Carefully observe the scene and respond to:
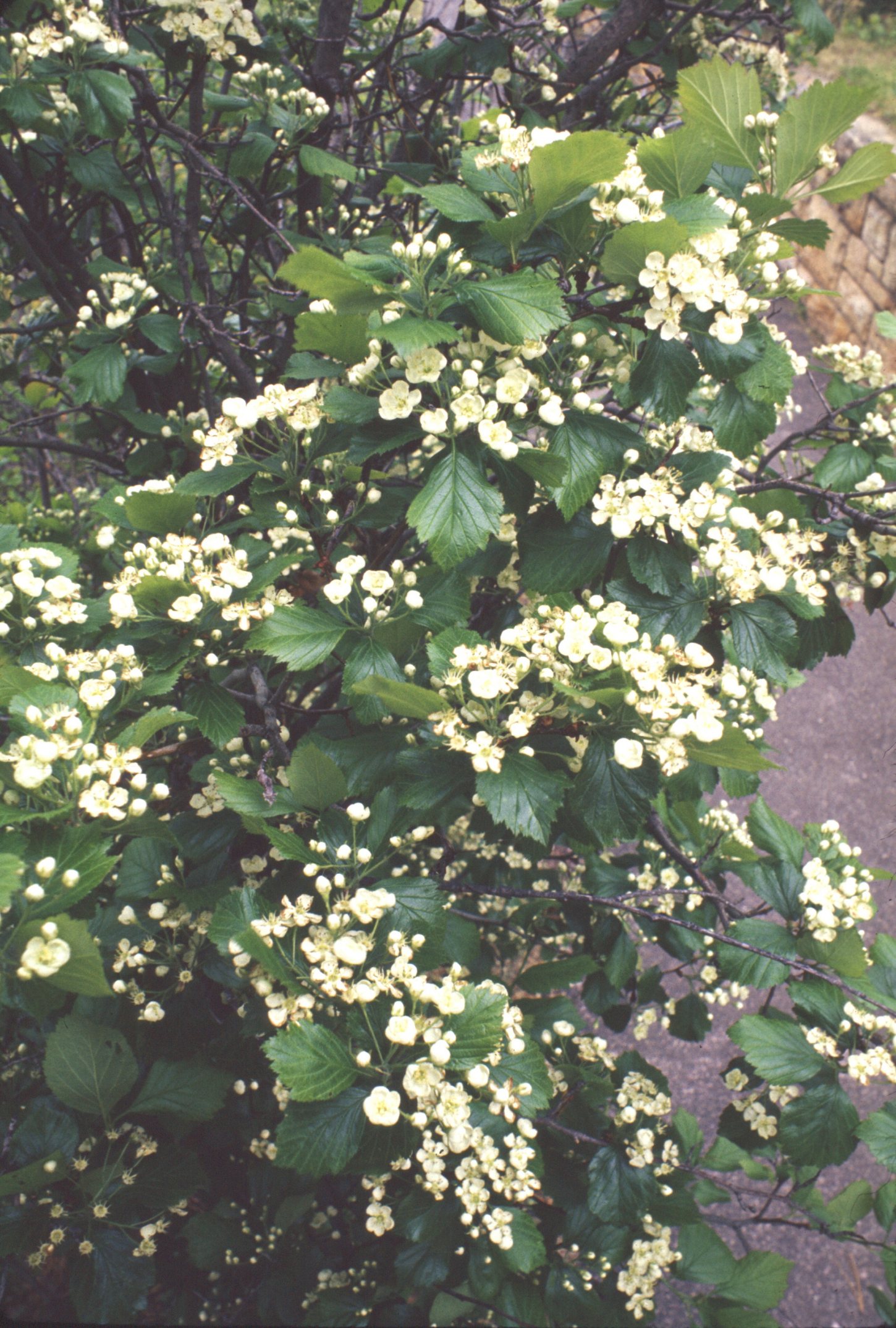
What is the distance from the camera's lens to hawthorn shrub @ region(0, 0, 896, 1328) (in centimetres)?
135

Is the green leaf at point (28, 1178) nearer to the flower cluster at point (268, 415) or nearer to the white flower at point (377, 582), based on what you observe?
the white flower at point (377, 582)

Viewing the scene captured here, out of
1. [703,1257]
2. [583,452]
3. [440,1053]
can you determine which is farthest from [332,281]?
[703,1257]

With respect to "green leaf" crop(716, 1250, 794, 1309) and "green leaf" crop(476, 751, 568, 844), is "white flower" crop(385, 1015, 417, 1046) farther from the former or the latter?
"green leaf" crop(716, 1250, 794, 1309)

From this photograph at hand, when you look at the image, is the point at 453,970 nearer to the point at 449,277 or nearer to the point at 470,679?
the point at 470,679

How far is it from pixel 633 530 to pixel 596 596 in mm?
171

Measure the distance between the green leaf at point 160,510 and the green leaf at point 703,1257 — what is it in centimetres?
232

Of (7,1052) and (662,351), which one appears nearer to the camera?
(662,351)

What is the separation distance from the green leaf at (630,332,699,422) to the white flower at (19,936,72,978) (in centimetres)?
124

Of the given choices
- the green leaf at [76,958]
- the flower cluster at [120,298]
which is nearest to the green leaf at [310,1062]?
the green leaf at [76,958]

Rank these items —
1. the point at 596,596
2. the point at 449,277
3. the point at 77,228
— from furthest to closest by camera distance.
Result: the point at 77,228 < the point at 596,596 < the point at 449,277

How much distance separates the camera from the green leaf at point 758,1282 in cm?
240

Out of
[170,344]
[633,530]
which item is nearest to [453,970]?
[633,530]

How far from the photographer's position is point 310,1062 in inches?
49.6

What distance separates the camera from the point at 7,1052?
222 cm
